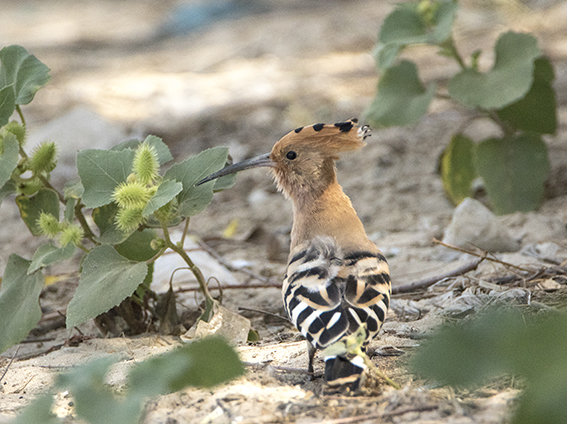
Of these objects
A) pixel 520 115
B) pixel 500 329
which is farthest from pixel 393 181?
pixel 500 329

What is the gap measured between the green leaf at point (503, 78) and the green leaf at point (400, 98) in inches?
7.8

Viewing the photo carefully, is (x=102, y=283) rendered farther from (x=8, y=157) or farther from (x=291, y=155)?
(x=291, y=155)

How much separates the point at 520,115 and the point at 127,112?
3.99 metres

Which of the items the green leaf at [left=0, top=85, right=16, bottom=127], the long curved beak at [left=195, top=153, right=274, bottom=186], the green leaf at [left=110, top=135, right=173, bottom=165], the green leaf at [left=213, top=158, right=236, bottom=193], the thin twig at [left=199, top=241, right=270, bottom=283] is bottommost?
the thin twig at [left=199, top=241, right=270, bottom=283]

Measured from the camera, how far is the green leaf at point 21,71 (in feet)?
7.96

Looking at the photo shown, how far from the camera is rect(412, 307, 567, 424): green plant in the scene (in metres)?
1.11

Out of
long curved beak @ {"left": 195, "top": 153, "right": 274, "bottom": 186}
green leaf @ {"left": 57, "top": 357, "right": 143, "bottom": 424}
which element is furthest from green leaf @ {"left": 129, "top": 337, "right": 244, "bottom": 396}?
long curved beak @ {"left": 195, "top": 153, "right": 274, "bottom": 186}

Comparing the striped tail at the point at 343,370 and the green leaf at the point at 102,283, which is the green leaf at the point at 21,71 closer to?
the green leaf at the point at 102,283

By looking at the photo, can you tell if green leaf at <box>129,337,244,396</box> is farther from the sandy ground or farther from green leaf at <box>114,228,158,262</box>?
green leaf at <box>114,228,158,262</box>

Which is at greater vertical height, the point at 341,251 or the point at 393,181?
the point at 341,251

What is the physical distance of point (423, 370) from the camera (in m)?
1.20

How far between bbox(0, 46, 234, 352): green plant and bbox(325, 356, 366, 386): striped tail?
0.75 meters

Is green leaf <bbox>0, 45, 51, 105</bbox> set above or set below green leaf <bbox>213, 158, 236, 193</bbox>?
above

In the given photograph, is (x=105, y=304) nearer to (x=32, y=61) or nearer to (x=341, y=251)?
(x=341, y=251)
